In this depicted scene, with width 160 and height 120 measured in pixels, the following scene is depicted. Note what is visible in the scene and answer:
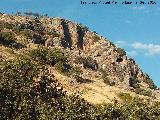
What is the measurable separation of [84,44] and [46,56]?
44.7 meters

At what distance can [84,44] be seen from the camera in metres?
165

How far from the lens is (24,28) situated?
151000mm

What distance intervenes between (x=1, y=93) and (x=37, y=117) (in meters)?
10.4

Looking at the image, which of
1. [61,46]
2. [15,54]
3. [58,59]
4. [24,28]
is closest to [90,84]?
[58,59]

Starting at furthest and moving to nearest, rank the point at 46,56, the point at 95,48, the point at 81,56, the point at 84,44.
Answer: the point at 84,44 < the point at 95,48 < the point at 81,56 < the point at 46,56

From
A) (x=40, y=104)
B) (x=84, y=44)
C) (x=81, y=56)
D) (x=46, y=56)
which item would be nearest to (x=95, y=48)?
(x=84, y=44)

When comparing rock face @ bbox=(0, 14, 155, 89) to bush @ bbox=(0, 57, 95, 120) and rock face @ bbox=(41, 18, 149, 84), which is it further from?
bush @ bbox=(0, 57, 95, 120)

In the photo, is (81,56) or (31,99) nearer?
(31,99)

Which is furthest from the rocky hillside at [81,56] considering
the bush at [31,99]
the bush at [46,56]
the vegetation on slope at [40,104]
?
the vegetation on slope at [40,104]

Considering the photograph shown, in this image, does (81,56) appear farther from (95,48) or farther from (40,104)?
(40,104)

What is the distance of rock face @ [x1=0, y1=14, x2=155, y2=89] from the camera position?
14712 cm

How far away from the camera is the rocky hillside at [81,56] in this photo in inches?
4469

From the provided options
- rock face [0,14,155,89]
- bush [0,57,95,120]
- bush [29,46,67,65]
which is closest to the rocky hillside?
rock face [0,14,155,89]

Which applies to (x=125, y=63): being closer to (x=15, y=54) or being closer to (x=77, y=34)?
(x=77, y=34)
